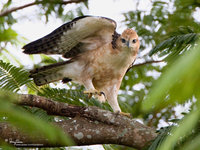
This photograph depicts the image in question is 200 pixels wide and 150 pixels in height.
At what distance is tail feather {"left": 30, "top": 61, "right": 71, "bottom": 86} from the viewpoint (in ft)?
17.4

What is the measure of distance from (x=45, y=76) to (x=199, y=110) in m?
4.62

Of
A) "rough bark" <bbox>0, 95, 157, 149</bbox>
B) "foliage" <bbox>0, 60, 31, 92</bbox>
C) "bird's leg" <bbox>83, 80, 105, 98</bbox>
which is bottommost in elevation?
"bird's leg" <bbox>83, 80, 105, 98</bbox>

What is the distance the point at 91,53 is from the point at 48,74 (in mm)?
843

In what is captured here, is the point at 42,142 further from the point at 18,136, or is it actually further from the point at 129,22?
the point at 129,22

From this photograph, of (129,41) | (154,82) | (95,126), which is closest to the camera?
(154,82)

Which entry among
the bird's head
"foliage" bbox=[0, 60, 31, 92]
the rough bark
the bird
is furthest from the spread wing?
the rough bark

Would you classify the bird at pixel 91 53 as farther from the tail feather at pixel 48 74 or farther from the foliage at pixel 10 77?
the foliage at pixel 10 77

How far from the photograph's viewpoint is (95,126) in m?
3.38

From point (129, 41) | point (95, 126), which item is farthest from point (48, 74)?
point (95, 126)

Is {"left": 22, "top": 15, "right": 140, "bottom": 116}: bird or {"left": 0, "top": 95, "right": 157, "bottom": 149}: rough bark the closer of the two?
{"left": 0, "top": 95, "right": 157, "bottom": 149}: rough bark

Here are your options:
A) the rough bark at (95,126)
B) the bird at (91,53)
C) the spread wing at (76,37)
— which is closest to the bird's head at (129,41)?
the bird at (91,53)

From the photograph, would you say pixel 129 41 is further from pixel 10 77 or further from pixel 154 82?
pixel 154 82

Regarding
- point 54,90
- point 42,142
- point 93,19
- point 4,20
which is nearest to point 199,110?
point 42,142

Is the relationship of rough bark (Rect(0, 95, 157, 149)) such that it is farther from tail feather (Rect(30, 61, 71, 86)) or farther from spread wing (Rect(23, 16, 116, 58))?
tail feather (Rect(30, 61, 71, 86))
